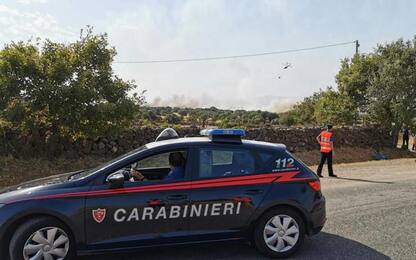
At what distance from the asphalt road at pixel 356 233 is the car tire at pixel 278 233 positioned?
155 mm

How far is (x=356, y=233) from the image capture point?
6664 mm

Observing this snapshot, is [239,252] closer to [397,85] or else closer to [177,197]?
[177,197]

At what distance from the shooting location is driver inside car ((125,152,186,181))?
213 inches

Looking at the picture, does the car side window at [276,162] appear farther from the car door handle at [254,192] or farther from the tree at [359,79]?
the tree at [359,79]

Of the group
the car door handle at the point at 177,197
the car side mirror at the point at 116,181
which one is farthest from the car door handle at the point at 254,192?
the car side mirror at the point at 116,181

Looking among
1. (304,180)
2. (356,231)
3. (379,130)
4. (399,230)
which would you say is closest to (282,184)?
(304,180)

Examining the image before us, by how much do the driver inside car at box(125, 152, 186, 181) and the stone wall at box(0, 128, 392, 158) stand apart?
9.11 m

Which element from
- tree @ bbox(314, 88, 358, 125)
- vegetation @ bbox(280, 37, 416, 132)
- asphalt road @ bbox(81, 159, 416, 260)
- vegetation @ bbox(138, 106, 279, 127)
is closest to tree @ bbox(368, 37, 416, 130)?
vegetation @ bbox(280, 37, 416, 132)

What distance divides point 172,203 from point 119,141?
11433mm

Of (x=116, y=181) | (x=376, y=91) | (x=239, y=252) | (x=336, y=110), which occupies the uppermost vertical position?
(x=376, y=91)

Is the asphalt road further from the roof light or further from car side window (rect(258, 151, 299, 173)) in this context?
the roof light

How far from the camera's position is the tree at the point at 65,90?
1262 centimetres

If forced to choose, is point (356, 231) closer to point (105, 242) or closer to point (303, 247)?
point (303, 247)

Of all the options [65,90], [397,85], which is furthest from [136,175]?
[397,85]
